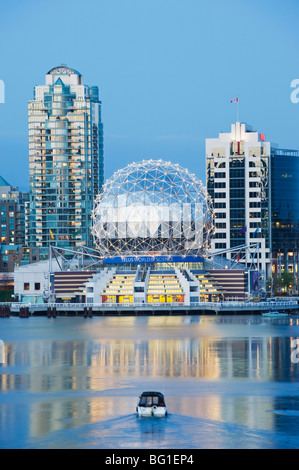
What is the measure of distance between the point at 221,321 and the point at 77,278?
3293 cm

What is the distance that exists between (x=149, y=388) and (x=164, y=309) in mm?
74374

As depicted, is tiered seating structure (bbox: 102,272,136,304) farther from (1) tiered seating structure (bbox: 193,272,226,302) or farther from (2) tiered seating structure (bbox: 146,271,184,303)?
(1) tiered seating structure (bbox: 193,272,226,302)

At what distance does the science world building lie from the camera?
14250 cm

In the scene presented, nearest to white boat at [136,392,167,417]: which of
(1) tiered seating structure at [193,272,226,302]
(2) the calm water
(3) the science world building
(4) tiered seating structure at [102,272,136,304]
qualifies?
(2) the calm water

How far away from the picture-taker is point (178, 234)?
146m

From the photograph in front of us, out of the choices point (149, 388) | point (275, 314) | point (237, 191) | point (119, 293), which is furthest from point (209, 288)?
point (149, 388)

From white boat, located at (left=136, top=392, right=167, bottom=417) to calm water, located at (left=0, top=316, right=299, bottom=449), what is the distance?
0.49 m

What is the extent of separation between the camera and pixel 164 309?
133750 mm

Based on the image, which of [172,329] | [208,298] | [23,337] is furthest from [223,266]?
[23,337]

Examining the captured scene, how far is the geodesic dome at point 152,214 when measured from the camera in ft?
476

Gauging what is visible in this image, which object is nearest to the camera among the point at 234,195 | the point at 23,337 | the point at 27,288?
the point at 23,337

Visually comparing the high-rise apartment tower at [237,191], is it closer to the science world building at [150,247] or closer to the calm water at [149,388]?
the science world building at [150,247]

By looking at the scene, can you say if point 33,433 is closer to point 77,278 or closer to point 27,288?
point 77,278

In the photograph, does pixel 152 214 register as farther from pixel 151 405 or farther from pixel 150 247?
pixel 151 405
